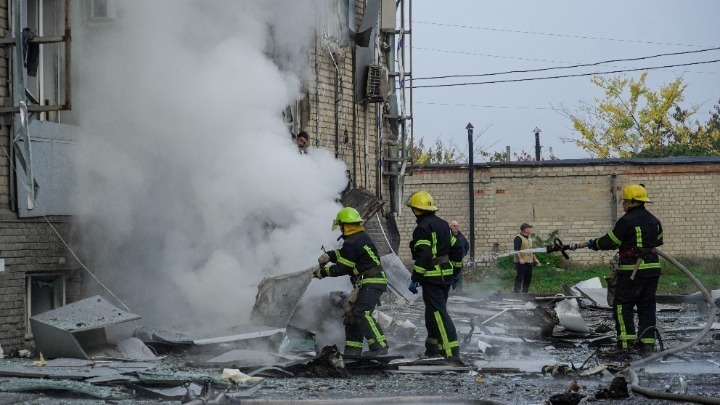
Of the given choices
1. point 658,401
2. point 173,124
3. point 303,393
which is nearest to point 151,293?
point 173,124

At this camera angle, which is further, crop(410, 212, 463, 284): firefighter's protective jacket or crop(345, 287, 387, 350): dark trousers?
crop(410, 212, 463, 284): firefighter's protective jacket

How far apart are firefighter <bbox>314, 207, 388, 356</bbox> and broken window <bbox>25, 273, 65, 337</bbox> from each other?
3091 mm

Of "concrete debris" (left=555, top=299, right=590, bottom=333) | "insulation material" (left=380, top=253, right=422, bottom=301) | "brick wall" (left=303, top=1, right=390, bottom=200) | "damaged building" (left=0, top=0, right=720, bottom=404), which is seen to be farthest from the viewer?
"brick wall" (left=303, top=1, right=390, bottom=200)

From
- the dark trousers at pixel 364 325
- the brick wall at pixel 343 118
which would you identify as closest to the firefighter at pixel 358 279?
the dark trousers at pixel 364 325

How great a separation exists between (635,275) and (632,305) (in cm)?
32

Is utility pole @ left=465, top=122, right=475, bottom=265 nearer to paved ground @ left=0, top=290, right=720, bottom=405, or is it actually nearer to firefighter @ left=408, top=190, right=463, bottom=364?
paved ground @ left=0, top=290, right=720, bottom=405

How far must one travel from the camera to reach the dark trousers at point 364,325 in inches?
380

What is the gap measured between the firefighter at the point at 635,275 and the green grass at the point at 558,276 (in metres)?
10.0

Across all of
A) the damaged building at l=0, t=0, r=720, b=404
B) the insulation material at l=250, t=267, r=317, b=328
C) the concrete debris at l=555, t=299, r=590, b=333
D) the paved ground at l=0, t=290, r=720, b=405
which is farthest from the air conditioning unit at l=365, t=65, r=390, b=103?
the insulation material at l=250, t=267, r=317, b=328

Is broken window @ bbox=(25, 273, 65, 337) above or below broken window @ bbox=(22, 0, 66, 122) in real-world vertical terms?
below

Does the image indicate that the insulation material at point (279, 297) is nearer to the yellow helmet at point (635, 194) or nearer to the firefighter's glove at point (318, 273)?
the firefighter's glove at point (318, 273)

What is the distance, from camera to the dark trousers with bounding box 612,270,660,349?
10.5 meters

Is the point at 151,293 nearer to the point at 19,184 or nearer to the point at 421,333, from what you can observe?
the point at 19,184

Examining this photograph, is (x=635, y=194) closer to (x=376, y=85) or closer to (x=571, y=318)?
(x=571, y=318)
